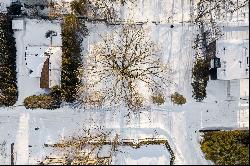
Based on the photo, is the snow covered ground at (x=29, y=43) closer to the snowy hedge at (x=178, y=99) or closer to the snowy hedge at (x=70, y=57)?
the snowy hedge at (x=70, y=57)

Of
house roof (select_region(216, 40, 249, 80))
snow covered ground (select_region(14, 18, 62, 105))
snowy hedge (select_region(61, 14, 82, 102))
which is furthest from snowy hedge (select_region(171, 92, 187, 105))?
snow covered ground (select_region(14, 18, 62, 105))

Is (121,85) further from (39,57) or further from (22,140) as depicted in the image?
(22,140)

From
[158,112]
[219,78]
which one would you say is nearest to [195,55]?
[219,78]

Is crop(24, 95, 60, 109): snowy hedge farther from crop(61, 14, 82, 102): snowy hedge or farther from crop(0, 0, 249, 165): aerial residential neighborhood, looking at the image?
crop(61, 14, 82, 102): snowy hedge

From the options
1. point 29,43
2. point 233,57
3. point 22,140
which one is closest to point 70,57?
point 29,43

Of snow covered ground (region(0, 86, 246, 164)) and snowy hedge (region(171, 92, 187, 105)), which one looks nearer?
snow covered ground (region(0, 86, 246, 164))

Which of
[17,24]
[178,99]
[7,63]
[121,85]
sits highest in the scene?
[17,24]

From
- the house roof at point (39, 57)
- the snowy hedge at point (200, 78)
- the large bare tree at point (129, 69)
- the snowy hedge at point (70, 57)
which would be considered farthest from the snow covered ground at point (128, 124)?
the house roof at point (39, 57)
